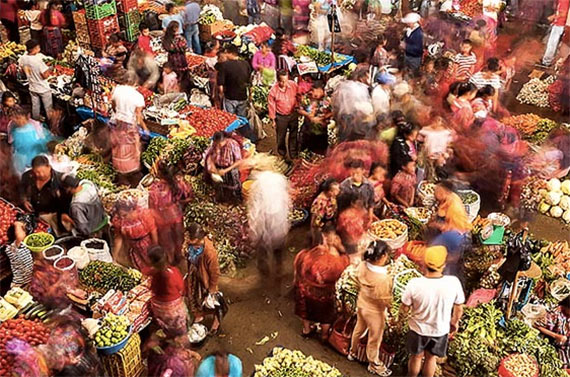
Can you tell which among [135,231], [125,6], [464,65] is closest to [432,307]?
[135,231]

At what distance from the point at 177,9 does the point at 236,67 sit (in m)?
3.93

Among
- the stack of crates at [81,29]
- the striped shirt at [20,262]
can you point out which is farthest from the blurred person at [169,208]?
the stack of crates at [81,29]

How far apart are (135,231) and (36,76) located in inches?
173

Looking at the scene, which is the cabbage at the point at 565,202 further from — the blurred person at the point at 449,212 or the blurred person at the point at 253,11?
the blurred person at the point at 253,11

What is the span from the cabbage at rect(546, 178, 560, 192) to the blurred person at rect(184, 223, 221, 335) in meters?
4.96

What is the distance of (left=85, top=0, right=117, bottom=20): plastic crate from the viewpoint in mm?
12945

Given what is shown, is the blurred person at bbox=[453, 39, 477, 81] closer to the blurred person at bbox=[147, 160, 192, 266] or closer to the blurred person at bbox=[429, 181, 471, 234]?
the blurred person at bbox=[429, 181, 471, 234]

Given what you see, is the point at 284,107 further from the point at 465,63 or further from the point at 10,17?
the point at 10,17

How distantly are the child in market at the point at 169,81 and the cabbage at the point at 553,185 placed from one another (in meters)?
5.99

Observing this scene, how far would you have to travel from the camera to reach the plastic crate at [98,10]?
Result: 12.9m

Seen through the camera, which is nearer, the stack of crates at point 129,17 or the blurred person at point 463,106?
the blurred person at point 463,106

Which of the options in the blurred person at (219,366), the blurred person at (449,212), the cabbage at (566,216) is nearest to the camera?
the blurred person at (219,366)

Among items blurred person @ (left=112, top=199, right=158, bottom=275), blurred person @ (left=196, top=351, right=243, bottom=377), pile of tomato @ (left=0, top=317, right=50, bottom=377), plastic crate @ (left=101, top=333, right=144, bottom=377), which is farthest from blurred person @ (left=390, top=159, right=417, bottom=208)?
pile of tomato @ (left=0, top=317, right=50, bottom=377)

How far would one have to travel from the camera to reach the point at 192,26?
13438 mm
